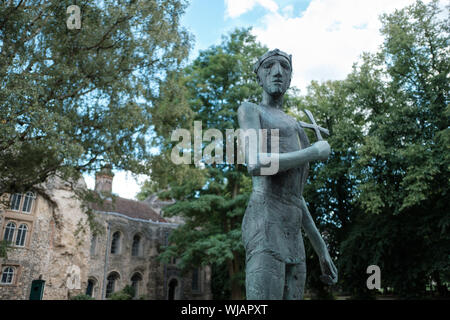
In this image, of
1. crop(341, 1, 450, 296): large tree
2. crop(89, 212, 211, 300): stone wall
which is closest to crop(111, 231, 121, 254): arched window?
crop(89, 212, 211, 300): stone wall

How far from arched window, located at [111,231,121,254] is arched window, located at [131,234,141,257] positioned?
1.58 metres

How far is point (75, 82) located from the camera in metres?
12.5

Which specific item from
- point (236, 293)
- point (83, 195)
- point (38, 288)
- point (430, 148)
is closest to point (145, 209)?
point (236, 293)

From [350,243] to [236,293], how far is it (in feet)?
22.8

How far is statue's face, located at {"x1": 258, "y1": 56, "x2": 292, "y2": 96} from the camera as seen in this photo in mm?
3287

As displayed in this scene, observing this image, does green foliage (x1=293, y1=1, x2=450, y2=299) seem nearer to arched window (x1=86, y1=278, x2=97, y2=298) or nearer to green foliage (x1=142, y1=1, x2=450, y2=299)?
green foliage (x1=142, y1=1, x2=450, y2=299)

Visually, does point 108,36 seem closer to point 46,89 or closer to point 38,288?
point 46,89

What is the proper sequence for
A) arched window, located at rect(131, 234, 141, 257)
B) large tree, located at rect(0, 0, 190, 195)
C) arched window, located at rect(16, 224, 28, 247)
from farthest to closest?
arched window, located at rect(131, 234, 141, 257) < arched window, located at rect(16, 224, 28, 247) < large tree, located at rect(0, 0, 190, 195)

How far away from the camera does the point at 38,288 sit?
37.2ft

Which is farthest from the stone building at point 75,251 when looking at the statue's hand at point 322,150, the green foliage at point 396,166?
the statue's hand at point 322,150

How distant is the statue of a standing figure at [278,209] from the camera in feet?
8.98

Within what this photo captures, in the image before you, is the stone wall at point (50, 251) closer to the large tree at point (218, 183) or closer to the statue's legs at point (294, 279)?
the large tree at point (218, 183)

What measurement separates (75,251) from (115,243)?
22.7 ft

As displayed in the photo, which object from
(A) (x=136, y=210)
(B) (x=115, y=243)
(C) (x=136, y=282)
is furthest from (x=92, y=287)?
(A) (x=136, y=210)
